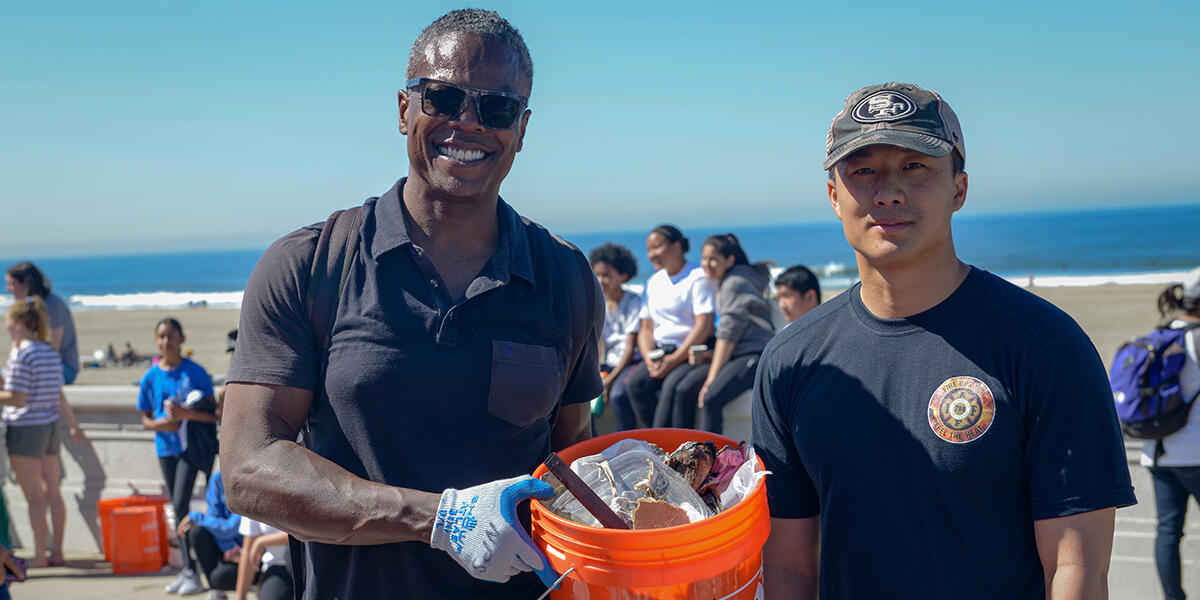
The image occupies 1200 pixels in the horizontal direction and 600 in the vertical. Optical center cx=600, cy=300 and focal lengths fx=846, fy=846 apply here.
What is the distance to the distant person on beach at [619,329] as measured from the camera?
276 inches

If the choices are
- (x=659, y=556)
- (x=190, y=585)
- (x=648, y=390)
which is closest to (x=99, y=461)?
(x=190, y=585)

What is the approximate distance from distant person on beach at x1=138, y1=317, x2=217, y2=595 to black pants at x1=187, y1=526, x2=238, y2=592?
0.59m

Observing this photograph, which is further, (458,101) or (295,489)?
(458,101)

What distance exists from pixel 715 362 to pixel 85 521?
18.7 feet

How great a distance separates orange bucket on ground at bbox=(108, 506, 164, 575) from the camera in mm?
6633

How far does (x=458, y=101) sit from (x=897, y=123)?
1.10 metres

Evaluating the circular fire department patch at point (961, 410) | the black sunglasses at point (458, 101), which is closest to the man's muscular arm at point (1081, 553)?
the circular fire department patch at point (961, 410)

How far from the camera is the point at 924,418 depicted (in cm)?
198

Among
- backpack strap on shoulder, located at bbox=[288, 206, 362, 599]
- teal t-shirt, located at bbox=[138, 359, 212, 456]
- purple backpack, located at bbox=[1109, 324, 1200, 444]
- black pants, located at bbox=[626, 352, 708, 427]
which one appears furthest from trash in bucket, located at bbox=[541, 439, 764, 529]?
teal t-shirt, located at bbox=[138, 359, 212, 456]

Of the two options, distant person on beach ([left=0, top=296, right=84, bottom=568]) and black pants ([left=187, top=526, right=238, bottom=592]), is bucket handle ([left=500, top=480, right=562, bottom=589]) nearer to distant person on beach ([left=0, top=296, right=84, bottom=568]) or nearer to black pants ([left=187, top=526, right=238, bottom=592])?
black pants ([left=187, top=526, right=238, bottom=592])

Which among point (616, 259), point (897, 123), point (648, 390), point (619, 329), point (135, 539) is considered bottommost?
point (135, 539)

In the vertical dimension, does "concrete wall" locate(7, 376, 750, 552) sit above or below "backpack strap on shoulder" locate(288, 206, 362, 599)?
below

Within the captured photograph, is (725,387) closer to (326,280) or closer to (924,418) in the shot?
(924,418)

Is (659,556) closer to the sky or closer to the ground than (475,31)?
closer to the ground
